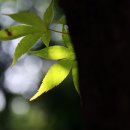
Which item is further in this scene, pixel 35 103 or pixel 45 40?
pixel 35 103

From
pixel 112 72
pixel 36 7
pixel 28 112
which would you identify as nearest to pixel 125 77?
pixel 112 72

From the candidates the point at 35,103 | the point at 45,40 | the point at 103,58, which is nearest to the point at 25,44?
the point at 45,40

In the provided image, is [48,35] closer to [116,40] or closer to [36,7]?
[116,40]

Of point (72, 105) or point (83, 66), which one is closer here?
point (83, 66)

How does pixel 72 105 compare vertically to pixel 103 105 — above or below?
below

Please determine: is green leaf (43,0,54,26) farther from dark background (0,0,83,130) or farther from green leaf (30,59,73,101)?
dark background (0,0,83,130)

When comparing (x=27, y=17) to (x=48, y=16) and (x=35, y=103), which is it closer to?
(x=48, y=16)
